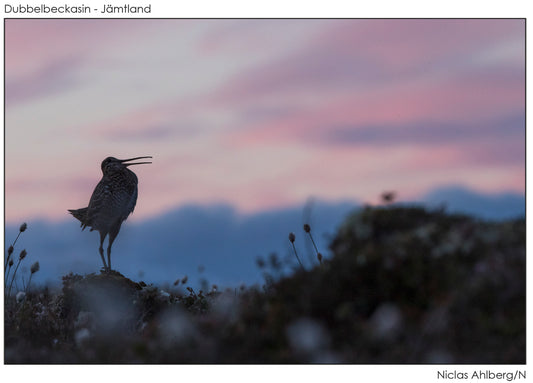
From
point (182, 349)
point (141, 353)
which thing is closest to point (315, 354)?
point (182, 349)

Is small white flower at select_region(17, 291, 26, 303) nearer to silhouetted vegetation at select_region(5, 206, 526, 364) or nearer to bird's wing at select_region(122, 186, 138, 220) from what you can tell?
Result: bird's wing at select_region(122, 186, 138, 220)

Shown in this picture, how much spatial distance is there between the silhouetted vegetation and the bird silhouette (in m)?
5.88

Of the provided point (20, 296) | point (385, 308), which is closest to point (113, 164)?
point (20, 296)

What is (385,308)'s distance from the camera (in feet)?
19.5

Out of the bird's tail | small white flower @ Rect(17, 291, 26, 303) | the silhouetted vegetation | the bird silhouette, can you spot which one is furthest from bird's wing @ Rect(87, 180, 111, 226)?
the silhouetted vegetation

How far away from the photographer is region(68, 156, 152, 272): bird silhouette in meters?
13.0

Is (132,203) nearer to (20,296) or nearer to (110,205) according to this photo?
(110,205)

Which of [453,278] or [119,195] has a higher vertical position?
[119,195]

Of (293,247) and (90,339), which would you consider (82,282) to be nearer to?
(90,339)

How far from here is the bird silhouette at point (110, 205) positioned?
42.7 feet

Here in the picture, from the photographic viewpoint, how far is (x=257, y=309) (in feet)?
22.3

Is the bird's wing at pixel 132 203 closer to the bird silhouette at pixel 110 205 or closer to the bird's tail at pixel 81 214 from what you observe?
the bird silhouette at pixel 110 205

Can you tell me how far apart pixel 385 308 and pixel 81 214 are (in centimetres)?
939

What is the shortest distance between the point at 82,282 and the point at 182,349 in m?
5.54
